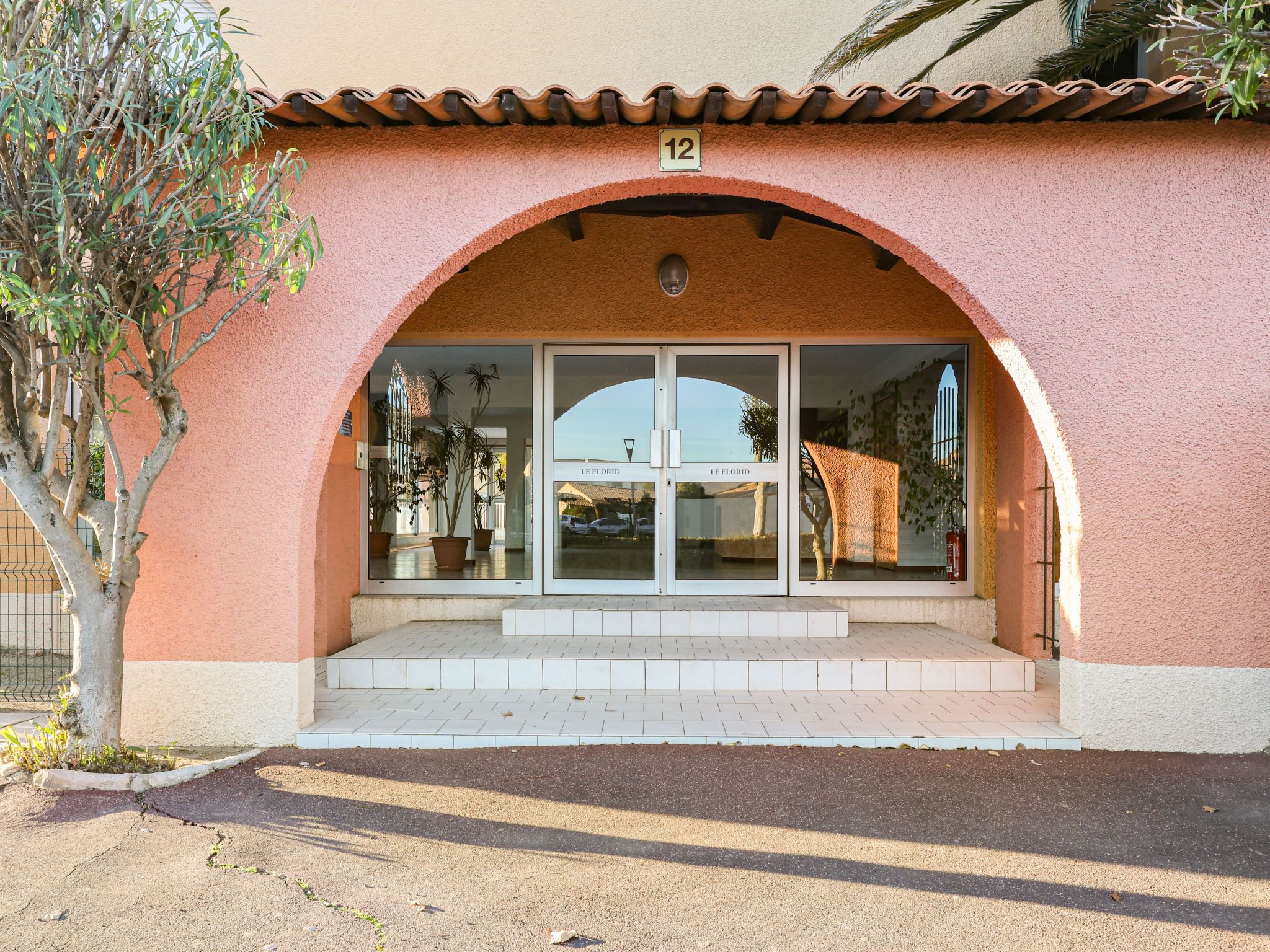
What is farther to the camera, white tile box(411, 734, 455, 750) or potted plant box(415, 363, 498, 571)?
potted plant box(415, 363, 498, 571)

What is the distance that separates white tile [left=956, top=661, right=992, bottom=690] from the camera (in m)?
5.58

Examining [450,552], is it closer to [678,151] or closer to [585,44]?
[678,151]

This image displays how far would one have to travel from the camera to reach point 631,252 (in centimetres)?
698

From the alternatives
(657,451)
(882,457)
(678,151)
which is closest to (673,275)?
(657,451)

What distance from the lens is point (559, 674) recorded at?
18.2ft

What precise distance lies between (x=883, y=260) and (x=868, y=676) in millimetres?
3506

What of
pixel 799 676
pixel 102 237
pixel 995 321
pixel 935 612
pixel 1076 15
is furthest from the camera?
pixel 935 612

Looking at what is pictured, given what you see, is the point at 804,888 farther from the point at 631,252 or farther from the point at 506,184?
the point at 631,252

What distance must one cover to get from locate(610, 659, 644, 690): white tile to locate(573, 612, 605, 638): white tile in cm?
91

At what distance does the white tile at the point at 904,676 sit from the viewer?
555cm

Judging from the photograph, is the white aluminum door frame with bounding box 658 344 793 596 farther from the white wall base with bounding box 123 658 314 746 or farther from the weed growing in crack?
the weed growing in crack

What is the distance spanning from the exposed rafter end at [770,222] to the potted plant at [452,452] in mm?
2701

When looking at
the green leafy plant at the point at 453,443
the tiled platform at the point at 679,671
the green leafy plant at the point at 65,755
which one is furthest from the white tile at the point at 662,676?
the green leafy plant at the point at 65,755

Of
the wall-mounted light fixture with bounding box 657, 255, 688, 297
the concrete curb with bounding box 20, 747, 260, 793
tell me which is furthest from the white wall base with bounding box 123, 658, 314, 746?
the wall-mounted light fixture with bounding box 657, 255, 688, 297
